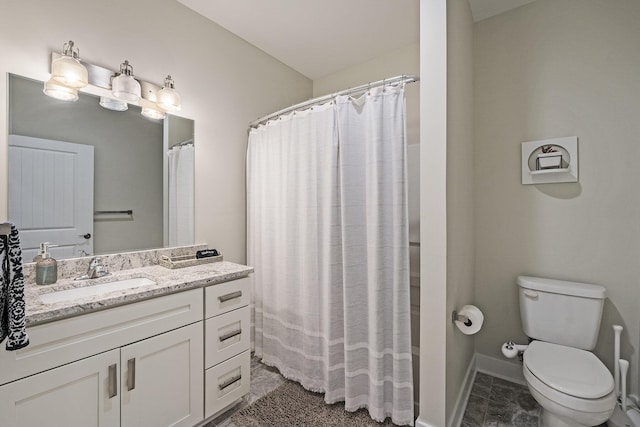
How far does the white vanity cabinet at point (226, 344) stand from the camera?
1570mm

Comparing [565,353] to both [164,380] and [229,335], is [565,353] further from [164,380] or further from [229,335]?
[164,380]

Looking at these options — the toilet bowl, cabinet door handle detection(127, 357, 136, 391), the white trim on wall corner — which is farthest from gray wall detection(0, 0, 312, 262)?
the toilet bowl

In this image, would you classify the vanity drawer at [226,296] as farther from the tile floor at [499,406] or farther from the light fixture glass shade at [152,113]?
the tile floor at [499,406]

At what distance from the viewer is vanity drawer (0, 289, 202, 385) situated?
1001 mm

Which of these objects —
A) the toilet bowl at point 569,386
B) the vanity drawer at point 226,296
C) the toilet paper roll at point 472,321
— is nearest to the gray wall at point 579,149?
the toilet bowl at point 569,386

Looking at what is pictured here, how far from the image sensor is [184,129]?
2.03 meters

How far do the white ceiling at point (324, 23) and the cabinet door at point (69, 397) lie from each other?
230cm

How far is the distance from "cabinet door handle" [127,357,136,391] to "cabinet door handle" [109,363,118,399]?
5 cm

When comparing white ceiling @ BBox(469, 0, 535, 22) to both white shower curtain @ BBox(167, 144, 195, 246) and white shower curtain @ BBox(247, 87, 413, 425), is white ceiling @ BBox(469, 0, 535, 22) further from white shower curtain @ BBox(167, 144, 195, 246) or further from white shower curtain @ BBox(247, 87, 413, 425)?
white shower curtain @ BBox(167, 144, 195, 246)

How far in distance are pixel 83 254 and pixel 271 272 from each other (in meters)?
1.18

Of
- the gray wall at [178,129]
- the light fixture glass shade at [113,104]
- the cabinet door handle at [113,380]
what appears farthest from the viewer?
the gray wall at [178,129]

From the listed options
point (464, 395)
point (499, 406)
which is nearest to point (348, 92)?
point (464, 395)

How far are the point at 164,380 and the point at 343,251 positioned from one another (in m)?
1.16

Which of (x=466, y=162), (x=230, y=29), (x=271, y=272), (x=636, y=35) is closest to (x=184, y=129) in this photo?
(x=230, y=29)
